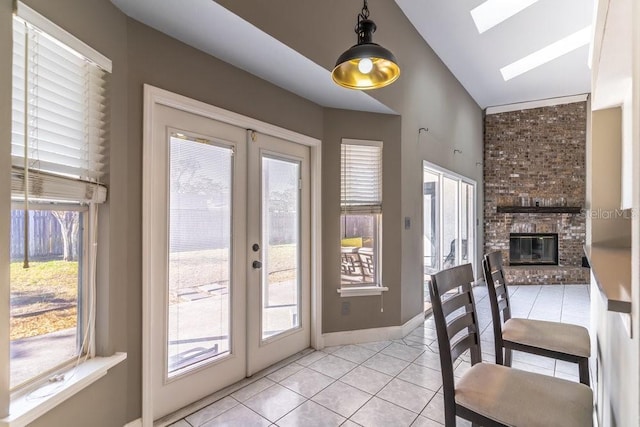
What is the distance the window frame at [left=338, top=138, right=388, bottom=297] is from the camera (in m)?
3.33

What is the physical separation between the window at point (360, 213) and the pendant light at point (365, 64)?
153cm

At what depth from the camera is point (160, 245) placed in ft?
6.76

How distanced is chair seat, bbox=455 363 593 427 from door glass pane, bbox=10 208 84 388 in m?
1.91

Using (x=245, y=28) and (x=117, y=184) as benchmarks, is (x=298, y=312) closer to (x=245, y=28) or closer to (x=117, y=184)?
(x=117, y=184)

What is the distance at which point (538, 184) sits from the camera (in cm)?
663

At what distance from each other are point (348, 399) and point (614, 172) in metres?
2.37

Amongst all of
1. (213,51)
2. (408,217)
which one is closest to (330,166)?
(408,217)

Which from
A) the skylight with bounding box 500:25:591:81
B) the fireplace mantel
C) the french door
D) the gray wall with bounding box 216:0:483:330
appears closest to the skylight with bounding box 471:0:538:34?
the gray wall with bounding box 216:0:483:330

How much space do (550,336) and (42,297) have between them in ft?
9.21

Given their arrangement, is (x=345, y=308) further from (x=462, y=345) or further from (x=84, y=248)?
(x=84, y=248)

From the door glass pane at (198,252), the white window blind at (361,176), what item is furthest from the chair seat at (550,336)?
the door glass pane at (198,252)

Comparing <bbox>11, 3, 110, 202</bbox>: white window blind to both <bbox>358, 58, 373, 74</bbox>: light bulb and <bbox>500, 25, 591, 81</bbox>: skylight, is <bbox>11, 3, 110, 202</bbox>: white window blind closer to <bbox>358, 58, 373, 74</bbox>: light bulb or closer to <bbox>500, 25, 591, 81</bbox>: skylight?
<bbox>358, 58, 373, 74</bbox>: light bulb

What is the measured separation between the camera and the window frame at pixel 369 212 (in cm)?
333

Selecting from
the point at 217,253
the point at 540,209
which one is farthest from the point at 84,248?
the point at 540,209
